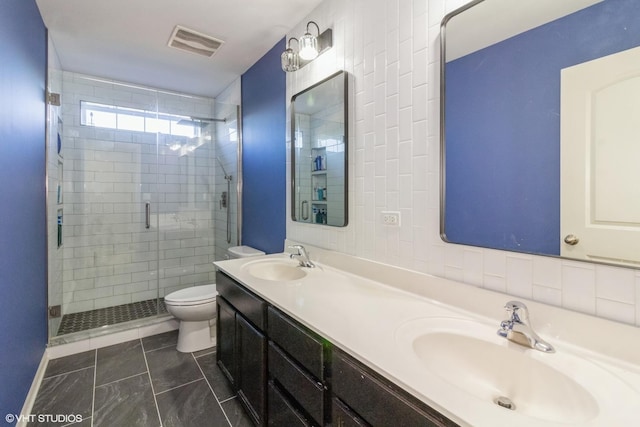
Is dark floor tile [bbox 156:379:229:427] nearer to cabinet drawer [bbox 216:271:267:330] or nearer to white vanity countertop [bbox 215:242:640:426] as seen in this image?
cabinet drawer [bbox 216:271:267:330]

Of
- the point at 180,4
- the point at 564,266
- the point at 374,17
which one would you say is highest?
the point at 180,4

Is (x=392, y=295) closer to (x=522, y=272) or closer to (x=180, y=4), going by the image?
(x=522, y=272)

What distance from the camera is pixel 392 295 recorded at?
1306 mm

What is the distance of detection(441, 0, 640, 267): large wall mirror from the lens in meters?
0.81

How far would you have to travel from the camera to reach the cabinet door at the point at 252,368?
137 centimetres

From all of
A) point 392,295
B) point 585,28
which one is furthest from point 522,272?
point 585,28

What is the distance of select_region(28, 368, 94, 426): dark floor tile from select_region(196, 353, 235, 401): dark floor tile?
0.64m

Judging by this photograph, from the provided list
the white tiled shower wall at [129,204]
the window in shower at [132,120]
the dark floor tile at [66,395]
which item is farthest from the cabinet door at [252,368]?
the window in shower at [132,120]

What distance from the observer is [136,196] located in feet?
10.3

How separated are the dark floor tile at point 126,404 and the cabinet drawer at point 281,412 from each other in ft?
2.44

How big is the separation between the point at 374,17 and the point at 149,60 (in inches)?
84.7

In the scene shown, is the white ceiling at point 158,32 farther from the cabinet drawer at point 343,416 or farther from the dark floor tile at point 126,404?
the dark floor tile at point 126,404

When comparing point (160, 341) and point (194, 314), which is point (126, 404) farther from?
point (160, 341)

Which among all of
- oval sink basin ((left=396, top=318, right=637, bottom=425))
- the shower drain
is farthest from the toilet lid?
the shower drain
